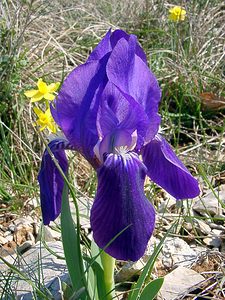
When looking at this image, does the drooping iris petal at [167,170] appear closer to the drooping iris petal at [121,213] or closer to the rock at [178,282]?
the drooping iris petal at [121,213]

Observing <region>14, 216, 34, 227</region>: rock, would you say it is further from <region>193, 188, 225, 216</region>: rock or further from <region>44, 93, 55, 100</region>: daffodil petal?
<region>193, 188, 225, 216</region>: rock

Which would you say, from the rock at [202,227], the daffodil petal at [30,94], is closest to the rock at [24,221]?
the daffodil petal at [30,94]

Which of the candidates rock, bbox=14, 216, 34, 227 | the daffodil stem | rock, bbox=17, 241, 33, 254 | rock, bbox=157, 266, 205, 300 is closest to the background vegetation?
rock, bbox=14, 216, 34, 227

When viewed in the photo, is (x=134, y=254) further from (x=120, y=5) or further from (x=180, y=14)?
(x=120, y=5)

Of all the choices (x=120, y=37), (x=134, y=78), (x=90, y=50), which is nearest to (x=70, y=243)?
(x=134, y=78)

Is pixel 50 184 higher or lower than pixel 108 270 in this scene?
higher

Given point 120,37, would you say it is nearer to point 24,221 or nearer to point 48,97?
point 48,97

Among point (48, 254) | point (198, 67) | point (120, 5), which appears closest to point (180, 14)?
point (198, 67)
